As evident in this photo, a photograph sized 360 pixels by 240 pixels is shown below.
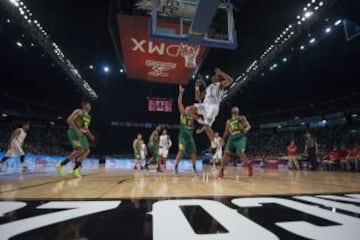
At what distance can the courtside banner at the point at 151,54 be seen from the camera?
418 inches

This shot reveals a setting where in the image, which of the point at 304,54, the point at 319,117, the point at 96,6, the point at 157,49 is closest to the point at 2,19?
the point at 96,6

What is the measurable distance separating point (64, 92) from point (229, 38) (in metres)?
23.3

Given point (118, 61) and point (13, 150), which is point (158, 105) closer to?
point (118, 61)

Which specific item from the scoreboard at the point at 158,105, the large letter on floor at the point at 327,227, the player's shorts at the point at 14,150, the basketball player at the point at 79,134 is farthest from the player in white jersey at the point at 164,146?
the scoreboard at the point at 158,105

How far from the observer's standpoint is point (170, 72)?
535 inches

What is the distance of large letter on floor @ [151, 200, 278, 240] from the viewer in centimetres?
146

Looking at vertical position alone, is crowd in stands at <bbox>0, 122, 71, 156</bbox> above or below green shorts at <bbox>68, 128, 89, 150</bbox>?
above

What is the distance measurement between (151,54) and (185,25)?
4.98 metres

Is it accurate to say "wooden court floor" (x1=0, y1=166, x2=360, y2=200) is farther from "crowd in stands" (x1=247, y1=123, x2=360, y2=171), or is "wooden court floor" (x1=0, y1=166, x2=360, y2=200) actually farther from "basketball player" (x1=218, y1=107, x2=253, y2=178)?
"crowd in stands" (x1=247, y1=123, x2=360, y2=171)

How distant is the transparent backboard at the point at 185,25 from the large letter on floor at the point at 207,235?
5.61 metres

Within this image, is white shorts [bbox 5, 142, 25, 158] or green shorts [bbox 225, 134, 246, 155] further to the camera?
white shorts [bbox 5, 142, 25, 158]

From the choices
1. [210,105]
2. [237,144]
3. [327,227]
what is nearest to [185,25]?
[210,105]

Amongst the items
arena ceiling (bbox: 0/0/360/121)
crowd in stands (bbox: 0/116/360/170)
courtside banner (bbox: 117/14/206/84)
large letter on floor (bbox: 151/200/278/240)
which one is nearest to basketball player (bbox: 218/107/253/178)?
arena ceiling (bbox: 0/0/360/121)

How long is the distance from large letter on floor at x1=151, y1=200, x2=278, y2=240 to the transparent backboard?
5.61 m
